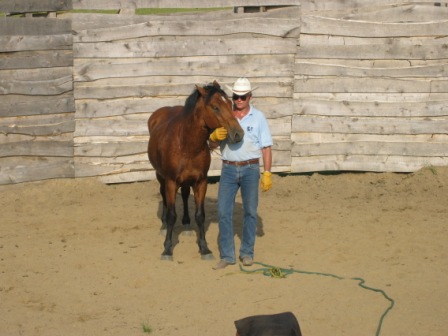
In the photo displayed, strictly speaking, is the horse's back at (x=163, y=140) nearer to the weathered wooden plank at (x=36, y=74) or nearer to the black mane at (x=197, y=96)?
the black mane at (x=197, y=96)

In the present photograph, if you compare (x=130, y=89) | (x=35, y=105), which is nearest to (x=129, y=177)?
(x=130, y=89)

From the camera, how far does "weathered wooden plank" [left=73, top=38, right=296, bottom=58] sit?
12.0 m

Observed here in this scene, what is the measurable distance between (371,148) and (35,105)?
508cm

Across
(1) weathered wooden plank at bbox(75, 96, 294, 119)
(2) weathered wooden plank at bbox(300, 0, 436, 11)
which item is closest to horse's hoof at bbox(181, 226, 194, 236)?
(1) weathered wooden plank at bbox(75, 96, 294, 119)

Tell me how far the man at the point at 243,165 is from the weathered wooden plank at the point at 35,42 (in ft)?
13.8

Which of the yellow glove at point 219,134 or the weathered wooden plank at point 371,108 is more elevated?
the yellow glove at point 219,134

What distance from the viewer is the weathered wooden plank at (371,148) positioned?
12.6m

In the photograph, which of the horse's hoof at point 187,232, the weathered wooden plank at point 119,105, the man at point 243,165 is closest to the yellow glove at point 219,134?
the man at point 243,165

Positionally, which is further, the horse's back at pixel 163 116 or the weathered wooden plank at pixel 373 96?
the weathered wooden plank at pixel 373 96

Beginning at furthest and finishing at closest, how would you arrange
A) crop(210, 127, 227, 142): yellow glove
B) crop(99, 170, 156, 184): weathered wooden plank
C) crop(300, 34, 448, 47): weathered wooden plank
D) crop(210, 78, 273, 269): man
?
crop(300, 34, 448, 47): weathered wooden plank
crop(99, 170, 156, 184): weathered wooden plank
crop(210, 78, 273, 269): man
crop(210, 127, 227, 142): yellow glove

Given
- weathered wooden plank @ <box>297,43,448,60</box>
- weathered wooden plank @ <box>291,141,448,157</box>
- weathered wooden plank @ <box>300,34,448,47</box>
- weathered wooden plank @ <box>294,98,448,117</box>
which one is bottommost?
weathered wooden plank @ <box>291,141,448,157</box>

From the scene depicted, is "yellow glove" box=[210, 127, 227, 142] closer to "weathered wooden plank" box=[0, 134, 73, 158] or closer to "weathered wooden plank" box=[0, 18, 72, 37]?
"weathered wooden plank" box=[0, 134, 73, 158]

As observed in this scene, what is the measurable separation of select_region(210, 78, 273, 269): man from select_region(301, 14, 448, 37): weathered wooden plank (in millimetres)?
4192

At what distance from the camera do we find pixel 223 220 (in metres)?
8.56
